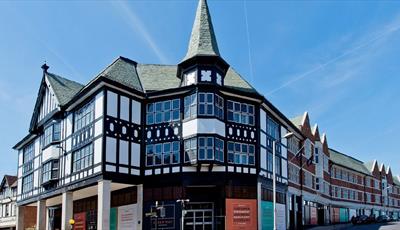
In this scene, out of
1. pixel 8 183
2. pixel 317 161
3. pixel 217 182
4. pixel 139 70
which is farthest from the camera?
pixel 8 183

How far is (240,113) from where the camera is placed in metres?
38.3

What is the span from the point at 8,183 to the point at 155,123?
46714 millimetres

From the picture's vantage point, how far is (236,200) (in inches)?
1419

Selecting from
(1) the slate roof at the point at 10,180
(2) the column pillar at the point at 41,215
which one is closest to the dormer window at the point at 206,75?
(2) the column pillar at the point at 41,215

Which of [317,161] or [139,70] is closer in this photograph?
[139,70]

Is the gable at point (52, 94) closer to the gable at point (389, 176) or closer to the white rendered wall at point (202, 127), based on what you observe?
the white rendered wall at point (202, 127)

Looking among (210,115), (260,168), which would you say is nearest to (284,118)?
(260,168)

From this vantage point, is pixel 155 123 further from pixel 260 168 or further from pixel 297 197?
pixel 297 197

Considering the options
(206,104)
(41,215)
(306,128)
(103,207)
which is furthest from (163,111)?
(306,128)

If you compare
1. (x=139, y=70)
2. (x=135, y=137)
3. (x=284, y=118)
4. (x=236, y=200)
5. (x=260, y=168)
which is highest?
(x=139, y=70)

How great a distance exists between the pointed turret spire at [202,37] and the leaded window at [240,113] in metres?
4.31

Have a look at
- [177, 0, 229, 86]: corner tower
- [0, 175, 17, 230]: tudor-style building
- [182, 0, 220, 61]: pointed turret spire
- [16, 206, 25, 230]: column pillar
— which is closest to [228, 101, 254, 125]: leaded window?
[177, 0, 229, 86]: corner tower

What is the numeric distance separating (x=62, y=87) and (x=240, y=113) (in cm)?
1727

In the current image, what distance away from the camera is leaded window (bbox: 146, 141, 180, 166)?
36.6 metres
